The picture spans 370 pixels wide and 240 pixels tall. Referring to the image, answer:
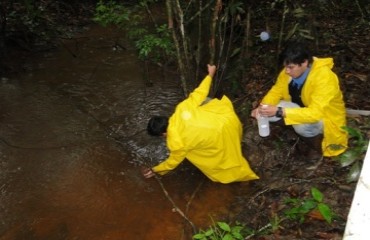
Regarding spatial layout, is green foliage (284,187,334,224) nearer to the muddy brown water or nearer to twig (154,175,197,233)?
→ the muddy brown water

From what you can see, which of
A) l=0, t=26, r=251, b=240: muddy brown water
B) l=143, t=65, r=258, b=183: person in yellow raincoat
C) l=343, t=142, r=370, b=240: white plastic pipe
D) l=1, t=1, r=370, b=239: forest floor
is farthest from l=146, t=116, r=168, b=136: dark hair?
l=343, t=142, r=370, b=240: white plastic pipe

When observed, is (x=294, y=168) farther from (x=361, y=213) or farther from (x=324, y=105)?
(x=361, y=213)

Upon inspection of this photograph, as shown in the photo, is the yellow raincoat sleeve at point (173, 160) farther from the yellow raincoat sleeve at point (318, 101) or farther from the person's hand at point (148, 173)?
the yellow raincoat sleeve at point (318, 101)

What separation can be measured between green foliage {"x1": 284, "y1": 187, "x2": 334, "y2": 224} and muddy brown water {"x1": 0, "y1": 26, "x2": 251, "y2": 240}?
0.75 meters

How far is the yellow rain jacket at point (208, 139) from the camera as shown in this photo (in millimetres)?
4008

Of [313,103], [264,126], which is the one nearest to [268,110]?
[313,103]

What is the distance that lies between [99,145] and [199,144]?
74.5 inches

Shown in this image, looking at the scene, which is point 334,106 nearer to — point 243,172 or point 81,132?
point 243,172

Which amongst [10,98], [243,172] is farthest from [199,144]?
[10,98]

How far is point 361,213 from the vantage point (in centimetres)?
140

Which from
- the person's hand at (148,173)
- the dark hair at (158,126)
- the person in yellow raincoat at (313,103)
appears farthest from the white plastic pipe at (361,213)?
the person's hand at (148,173)

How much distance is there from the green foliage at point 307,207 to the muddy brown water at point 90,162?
2.46ft

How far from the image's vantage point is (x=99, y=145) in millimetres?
5398

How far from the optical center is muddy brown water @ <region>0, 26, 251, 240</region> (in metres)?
4.18
